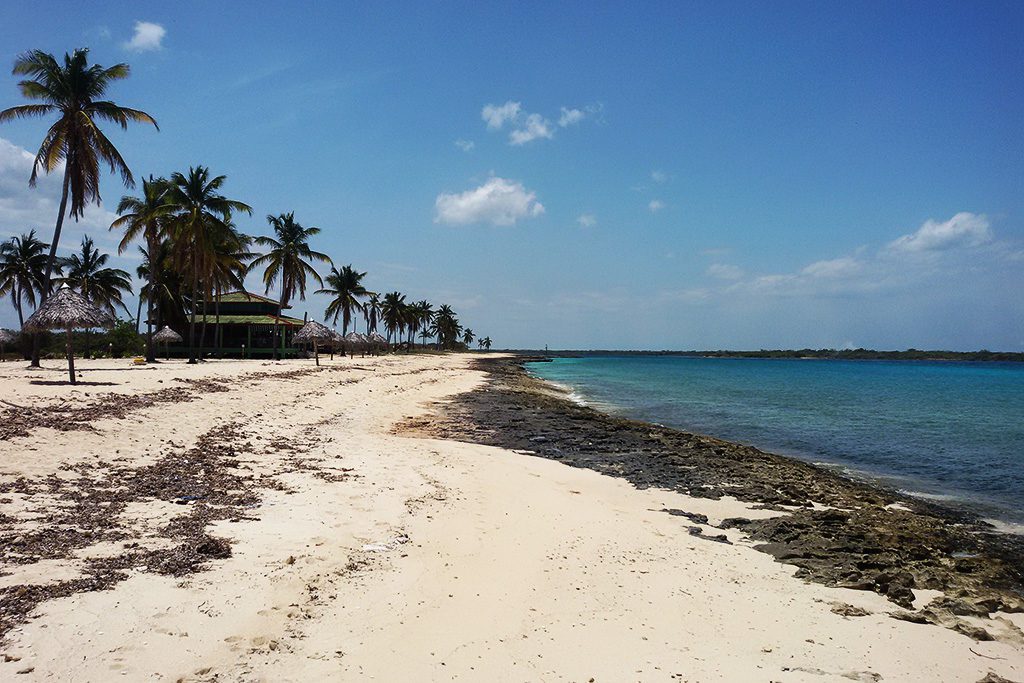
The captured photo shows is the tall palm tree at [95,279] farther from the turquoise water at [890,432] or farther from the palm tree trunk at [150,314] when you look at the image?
the turquoise water at [890,432]

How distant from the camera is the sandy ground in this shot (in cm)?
379

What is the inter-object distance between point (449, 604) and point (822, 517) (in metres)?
6.78

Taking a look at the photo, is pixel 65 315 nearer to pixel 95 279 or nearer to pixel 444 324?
pixel 95 279

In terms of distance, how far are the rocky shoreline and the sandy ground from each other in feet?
1.41

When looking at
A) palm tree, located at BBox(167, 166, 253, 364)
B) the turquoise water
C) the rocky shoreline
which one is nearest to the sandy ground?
the rocky shoreline

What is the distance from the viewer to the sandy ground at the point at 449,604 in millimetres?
3791

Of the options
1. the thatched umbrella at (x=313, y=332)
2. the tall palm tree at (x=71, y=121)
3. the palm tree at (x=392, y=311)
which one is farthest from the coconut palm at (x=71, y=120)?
the palm tree at (x=392, y=311)

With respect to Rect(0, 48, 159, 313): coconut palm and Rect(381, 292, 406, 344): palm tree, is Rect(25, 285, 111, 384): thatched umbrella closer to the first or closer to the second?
Rect(0, 48, 159, 313): coconut palm

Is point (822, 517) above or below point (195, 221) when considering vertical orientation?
below

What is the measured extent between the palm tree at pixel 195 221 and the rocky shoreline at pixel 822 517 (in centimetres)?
2314

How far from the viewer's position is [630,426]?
1983 cm

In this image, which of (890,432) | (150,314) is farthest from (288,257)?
(890,432)

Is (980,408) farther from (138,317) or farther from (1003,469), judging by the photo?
(138,317)

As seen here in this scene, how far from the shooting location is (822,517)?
885 centimetres
